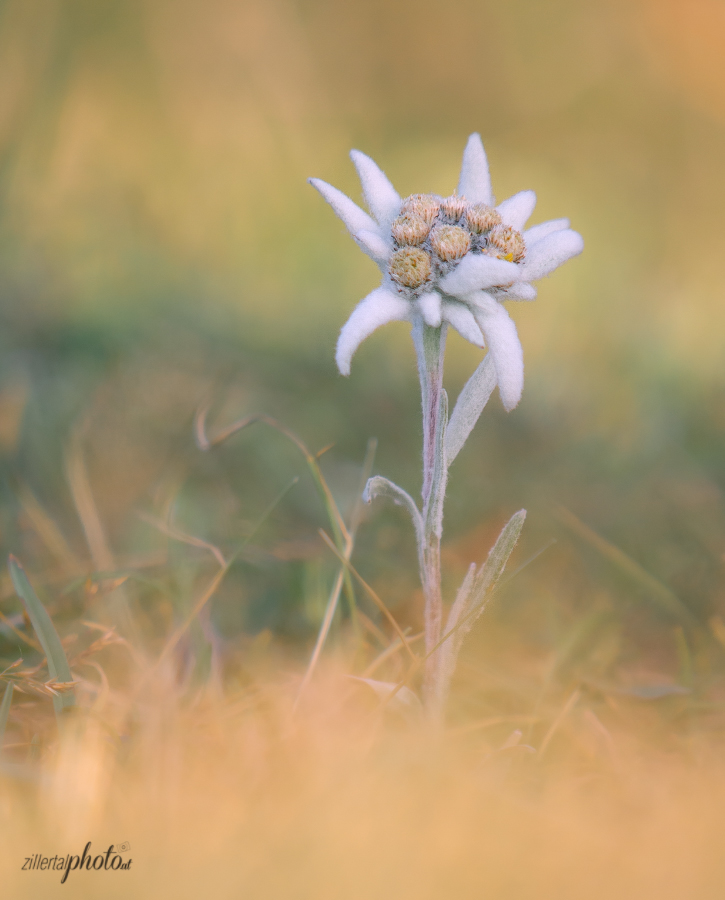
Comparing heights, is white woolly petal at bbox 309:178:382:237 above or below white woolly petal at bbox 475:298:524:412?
above

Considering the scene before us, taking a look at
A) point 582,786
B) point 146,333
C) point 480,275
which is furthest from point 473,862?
point 146,333

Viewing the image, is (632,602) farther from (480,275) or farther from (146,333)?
(146,333)

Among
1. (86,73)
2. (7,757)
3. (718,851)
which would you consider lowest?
(7,757)

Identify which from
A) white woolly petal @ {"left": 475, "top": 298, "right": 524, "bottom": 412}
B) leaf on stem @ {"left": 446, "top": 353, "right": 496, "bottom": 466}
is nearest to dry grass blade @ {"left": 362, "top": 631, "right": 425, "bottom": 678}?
leaf on stem @ {"left": 446, "top": 353, "right": 496, "bottom": 466}

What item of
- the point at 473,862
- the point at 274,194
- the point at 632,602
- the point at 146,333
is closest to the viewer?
the point at 473,862

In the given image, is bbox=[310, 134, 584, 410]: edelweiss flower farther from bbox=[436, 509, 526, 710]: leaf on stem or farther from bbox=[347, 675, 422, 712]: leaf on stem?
bbox=[347, 675, 422, 712]: leaf on stem

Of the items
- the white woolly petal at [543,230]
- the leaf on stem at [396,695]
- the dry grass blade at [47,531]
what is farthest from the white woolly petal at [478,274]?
the dry grass blade at [47,531]

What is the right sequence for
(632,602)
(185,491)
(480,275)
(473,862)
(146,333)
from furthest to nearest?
(146,333)
(185,491)
(632,602)
(480,275)
(473,862)

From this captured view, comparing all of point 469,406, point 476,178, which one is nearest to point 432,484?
point 469,406
